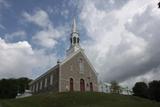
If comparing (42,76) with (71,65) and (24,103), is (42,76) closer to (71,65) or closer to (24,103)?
(71,65)

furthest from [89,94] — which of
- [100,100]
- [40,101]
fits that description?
[40,101]

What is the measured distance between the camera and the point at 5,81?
294ft

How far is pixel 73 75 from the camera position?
59.1 meters

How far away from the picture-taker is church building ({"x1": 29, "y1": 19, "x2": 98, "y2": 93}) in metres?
57.5

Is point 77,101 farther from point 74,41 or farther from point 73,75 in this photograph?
point 74,41

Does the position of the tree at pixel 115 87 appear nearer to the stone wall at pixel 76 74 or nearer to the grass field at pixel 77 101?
the stone wall at pixel 76 74

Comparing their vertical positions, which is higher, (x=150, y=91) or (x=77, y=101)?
(x=150, y=91)

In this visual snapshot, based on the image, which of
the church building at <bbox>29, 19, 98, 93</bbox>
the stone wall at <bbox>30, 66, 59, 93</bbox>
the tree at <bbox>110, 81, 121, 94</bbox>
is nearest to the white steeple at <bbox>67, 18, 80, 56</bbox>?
the church building at <bbox>29, 19, 98, 93</bbox>

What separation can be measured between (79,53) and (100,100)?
2318 cm

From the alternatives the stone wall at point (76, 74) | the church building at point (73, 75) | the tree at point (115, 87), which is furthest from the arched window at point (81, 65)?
the tree at point (115, 87)

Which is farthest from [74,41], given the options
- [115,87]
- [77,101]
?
[77,101]

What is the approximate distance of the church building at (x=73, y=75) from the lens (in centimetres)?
5750

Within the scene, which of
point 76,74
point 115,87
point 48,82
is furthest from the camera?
point 115,87

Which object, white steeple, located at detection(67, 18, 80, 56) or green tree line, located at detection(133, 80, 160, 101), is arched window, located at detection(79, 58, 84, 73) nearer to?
white steeple, located at detection(67, 18, 80, 56)
